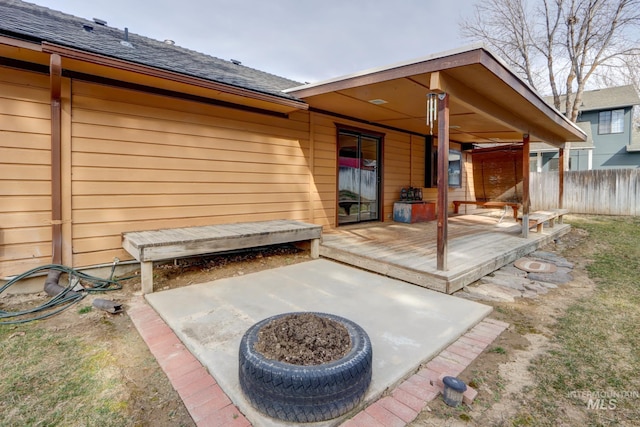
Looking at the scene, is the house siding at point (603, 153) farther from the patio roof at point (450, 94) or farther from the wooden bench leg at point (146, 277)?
the wooden bench leg at point (146, 277)

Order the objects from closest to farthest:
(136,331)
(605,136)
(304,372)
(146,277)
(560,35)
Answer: (304,372) < (136,331) < (146,277) < (560,35) < (605,136)

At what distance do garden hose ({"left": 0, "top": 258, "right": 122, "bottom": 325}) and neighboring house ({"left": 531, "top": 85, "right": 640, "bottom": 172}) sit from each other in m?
16.5

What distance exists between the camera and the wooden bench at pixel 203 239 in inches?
123

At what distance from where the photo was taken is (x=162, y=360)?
1984 millimetres

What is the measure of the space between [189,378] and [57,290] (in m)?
2.18

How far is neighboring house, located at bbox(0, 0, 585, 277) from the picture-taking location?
3076 mm

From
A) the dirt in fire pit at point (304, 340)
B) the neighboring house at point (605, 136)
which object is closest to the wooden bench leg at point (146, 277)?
the dirt in fire pit at point (304, 340)

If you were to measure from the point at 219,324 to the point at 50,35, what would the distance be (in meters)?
3.13

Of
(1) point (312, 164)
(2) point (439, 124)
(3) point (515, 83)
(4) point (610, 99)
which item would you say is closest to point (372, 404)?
(2) point (439, 124)

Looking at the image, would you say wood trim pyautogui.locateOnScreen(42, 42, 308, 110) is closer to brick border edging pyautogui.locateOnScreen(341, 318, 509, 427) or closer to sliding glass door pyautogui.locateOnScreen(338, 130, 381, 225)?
sliding glass door pyautogui.locateOnScreen(338, 130, 381, 225)

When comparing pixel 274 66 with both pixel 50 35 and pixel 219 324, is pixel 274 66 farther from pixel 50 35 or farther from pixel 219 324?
pixel 219 324

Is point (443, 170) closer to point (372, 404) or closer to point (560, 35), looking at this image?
point (372, 404)

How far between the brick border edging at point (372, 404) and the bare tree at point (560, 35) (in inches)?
522

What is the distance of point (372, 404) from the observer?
62.2 inches
